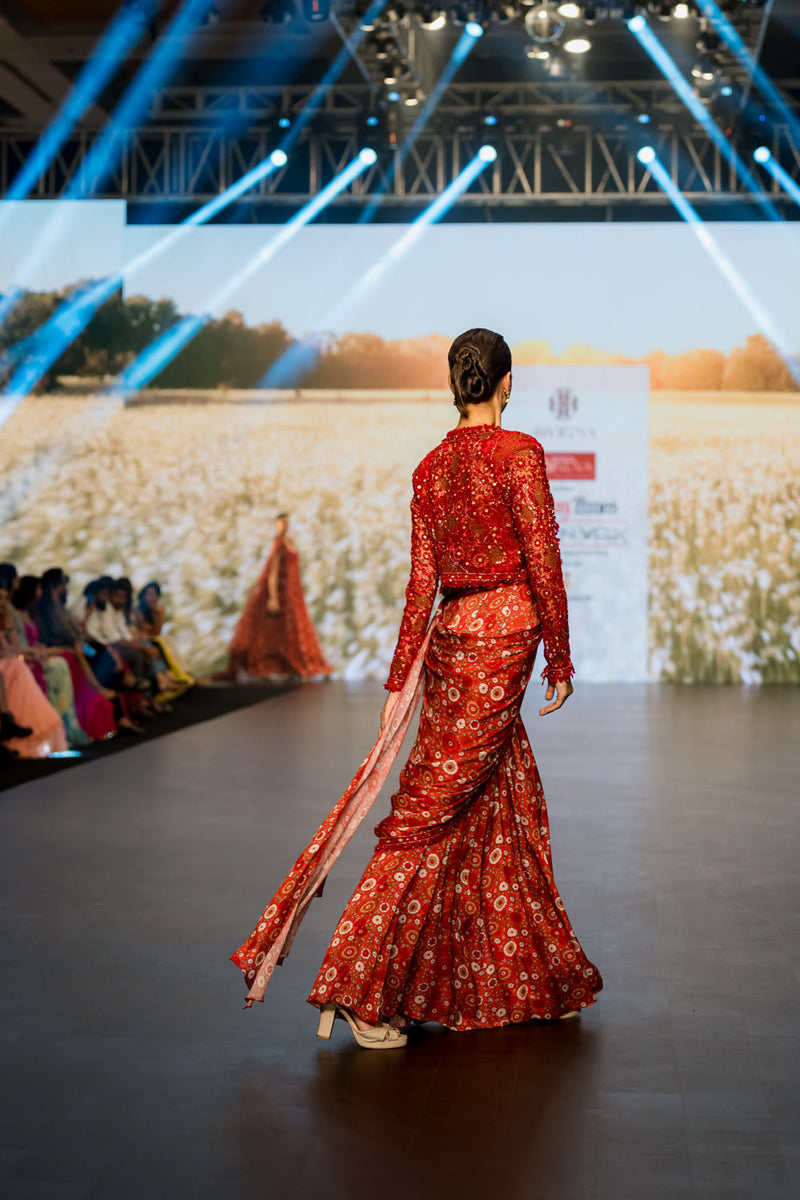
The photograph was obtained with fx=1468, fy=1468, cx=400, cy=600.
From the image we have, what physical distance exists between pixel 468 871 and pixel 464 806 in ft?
0.39

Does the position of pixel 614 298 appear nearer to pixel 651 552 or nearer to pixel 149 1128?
pixel 651 552

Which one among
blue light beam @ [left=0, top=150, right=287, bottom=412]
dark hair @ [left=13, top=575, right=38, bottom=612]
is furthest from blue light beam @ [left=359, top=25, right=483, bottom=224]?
dark hair @ [left=13, top=575, right=38, bottom=612]

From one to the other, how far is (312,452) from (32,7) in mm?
4064

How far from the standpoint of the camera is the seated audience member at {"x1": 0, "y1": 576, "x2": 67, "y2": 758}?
244 inches

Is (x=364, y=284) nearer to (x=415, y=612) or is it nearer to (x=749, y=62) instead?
(x=749, y=62)

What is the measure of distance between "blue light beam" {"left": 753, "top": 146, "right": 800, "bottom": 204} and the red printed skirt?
31.1 feet

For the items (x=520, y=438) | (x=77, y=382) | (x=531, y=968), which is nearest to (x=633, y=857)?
(x=531, y=968)

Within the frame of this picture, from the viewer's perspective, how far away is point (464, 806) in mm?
2525

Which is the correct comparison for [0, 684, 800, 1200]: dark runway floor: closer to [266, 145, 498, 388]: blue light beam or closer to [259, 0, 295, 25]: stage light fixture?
Answer: [259, 0, 295, 25]: stage light fixture

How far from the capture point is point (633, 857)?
13.5ft

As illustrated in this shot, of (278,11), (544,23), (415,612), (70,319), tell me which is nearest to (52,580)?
(278,11)

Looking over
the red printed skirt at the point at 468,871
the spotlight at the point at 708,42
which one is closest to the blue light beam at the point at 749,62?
the spotlight at the point at 708,42

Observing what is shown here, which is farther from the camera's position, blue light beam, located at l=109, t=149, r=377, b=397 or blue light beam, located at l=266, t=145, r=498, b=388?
blue light beam, located at l=109, t=149, r=377, b=397

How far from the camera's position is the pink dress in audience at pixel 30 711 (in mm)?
6215
